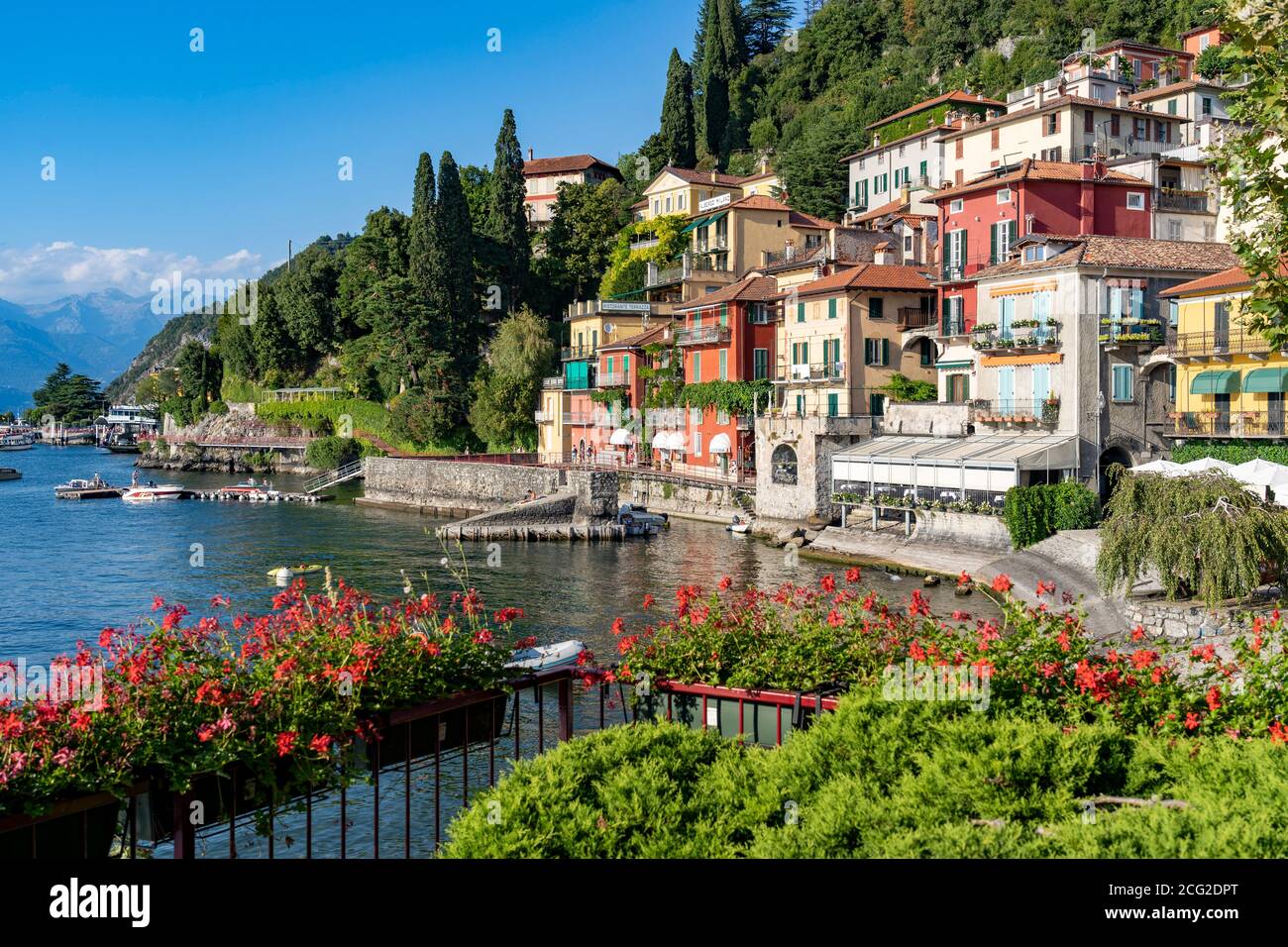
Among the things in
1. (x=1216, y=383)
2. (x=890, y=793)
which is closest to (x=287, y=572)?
(x=1216, y=383)

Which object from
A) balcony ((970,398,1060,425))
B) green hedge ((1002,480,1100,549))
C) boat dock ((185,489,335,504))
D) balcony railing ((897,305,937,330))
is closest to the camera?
green hedge ((1002,480,1100,549))

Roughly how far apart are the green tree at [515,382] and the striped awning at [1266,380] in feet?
144

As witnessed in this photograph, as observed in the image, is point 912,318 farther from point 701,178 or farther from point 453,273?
point 453,273

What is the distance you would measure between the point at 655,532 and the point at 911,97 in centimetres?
4853

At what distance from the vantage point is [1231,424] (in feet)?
117

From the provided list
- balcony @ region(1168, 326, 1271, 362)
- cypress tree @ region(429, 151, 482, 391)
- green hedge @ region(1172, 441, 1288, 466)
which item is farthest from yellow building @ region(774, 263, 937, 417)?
cypress tree @ region(429, 151, 482, 391)

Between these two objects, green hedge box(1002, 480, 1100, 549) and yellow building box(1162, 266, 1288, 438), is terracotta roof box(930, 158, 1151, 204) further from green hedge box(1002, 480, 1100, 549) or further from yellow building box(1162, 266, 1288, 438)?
green hedge box(1002, 480, 1100, 549)

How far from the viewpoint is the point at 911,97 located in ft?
270

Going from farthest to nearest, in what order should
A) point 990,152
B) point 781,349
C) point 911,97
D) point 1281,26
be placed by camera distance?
1. point 911,97
2. point 990,152
3. point 781,349
4. point 1281,26

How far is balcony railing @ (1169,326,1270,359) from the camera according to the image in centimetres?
3524

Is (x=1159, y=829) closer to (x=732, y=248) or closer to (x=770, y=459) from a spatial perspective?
(x=770, y=459)

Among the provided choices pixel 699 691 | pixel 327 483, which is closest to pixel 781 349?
pixel 327 483

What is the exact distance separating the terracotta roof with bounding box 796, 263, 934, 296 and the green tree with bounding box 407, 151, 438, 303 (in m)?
30.6
